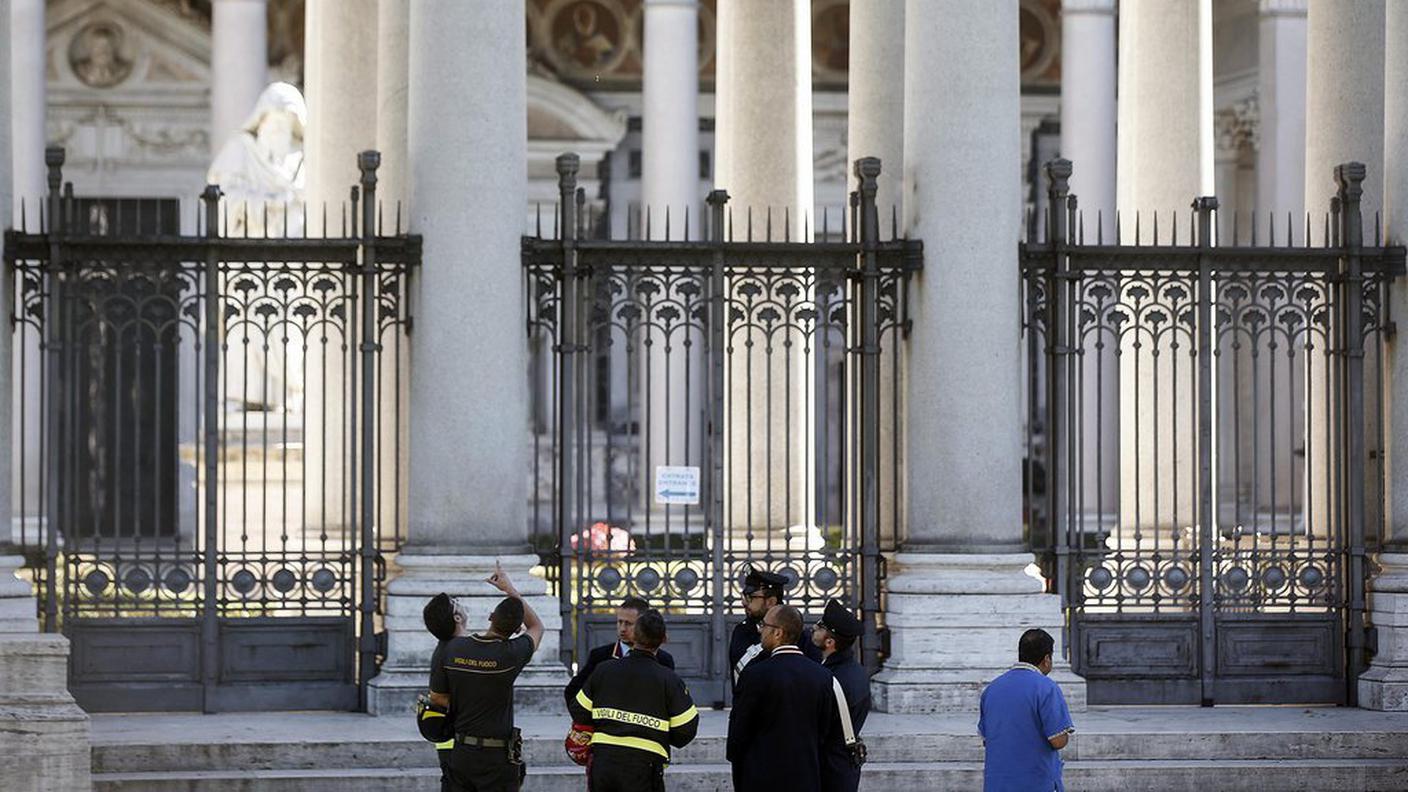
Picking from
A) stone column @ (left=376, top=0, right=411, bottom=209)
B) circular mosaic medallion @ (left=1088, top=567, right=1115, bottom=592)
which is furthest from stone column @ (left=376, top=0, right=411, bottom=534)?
circular mosaic medallion @ (left=1088, top=567, right=1115, bottom=592)

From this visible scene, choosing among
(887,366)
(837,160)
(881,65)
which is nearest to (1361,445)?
(887,366)

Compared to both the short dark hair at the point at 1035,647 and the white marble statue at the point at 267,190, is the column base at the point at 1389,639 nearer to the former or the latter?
the short dark hair at the point at 1035,647

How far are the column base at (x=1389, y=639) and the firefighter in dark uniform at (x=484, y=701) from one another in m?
8.06

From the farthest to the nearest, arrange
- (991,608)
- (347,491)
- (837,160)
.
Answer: (837,160) → (347,491) → (991,608)

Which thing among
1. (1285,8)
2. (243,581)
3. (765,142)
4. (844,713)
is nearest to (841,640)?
(844,713)

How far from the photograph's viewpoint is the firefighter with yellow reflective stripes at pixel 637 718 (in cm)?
1217

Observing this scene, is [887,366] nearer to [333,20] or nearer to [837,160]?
[333,20]

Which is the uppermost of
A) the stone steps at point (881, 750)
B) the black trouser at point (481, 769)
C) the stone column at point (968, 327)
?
the stone column at point (968, 327)

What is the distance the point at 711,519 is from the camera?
19.1 metres

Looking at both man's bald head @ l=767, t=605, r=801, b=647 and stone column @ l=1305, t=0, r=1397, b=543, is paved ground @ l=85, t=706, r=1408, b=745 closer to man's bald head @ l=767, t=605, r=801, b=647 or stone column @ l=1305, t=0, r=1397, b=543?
stone column @ l=1305, t=0, r=1397, b=543

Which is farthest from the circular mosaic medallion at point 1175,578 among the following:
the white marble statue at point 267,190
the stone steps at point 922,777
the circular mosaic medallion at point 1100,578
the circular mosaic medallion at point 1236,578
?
the white marble statue at point 267,190

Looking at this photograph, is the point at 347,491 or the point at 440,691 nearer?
the point at 440,691

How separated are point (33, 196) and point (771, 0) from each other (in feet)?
30.2

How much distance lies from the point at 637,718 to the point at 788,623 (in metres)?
0.86
